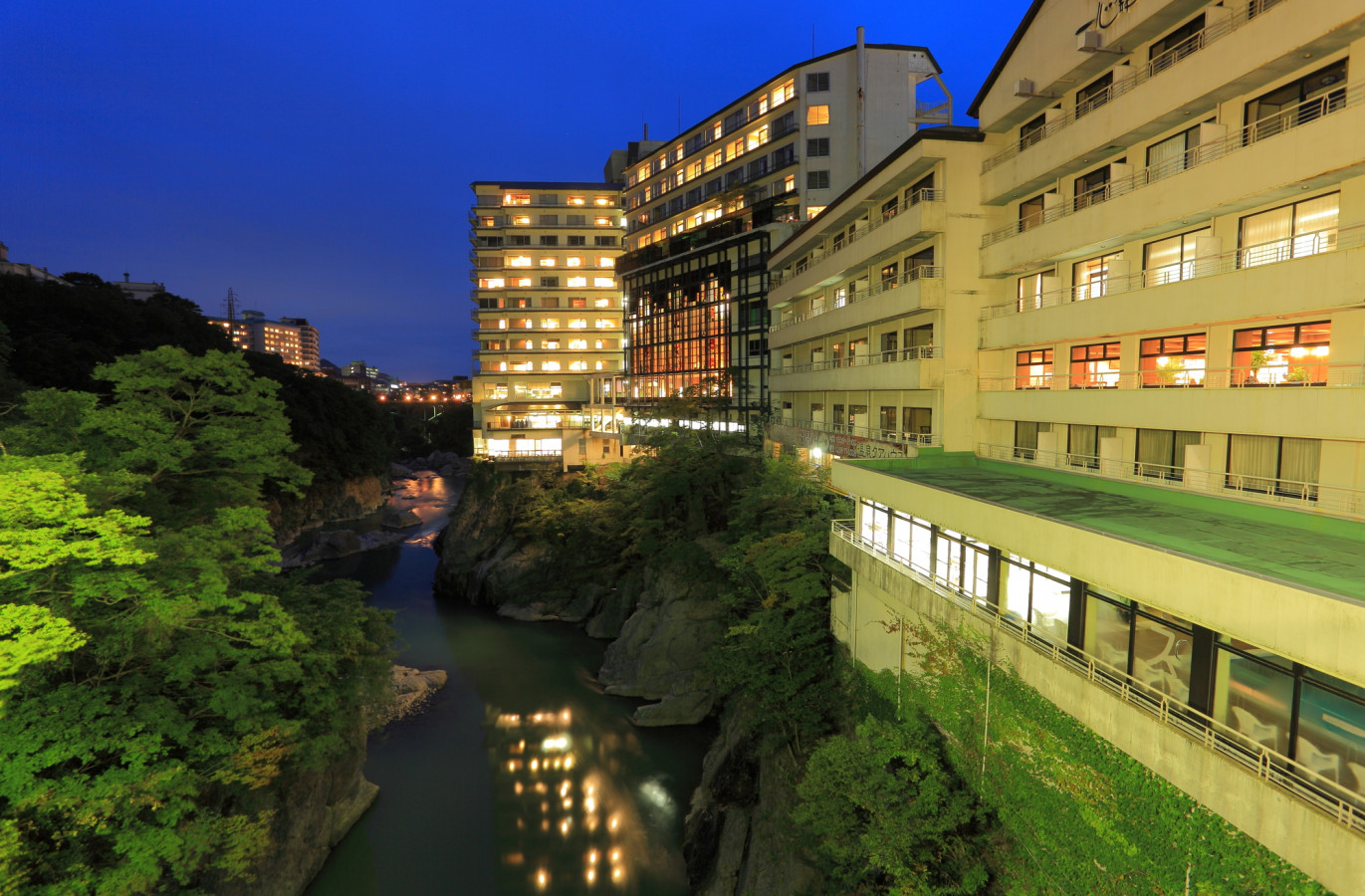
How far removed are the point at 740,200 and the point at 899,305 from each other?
106ft

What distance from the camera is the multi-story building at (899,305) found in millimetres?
24578

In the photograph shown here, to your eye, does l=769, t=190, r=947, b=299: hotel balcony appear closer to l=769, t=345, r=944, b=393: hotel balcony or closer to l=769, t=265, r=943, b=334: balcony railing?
l=769, t=265, r=943, b=334: balcony railing

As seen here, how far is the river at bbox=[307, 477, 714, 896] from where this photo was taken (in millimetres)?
21031

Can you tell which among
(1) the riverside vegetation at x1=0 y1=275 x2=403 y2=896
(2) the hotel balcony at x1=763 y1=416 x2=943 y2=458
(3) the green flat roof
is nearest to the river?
(1) the riverside vegetation at x1=0 y1=275 x2=403 y2=896

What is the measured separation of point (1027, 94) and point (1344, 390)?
14.7 metres

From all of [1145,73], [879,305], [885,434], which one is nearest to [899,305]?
[879,305]

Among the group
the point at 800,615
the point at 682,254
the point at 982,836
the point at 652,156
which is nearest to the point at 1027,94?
the point at 800,615

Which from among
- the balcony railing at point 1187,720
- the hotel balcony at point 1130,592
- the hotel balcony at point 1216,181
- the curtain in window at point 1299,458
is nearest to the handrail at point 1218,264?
the hotel balcony at point 1216,181

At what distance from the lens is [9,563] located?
40.4ft

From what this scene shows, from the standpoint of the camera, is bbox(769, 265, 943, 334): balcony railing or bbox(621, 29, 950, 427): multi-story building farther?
bbox(621, 29, 950, 427): multi-story building

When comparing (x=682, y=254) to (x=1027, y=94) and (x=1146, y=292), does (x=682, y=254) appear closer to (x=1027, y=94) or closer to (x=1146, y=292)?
(x=1027, y=94)

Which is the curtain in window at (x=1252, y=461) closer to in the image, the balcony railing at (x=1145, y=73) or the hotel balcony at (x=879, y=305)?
the balcony railing at (x=1145, y=73)

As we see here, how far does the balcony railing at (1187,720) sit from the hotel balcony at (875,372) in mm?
11401

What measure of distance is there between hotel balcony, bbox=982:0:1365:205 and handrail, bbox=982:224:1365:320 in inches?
158
